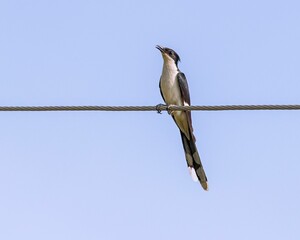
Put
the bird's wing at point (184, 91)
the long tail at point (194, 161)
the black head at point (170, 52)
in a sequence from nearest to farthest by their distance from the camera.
→ 1. the long tail at point (194, 161)
2. the bird's wing at point (184, 91)
3. the black head at point (170, 52)

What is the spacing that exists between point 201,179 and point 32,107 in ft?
13.4

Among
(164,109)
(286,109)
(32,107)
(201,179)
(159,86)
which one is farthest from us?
(159,86)

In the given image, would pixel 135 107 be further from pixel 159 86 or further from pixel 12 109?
pixel 159 86

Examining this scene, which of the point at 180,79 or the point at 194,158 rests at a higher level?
the point at 180,79

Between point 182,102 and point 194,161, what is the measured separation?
0.97 metres

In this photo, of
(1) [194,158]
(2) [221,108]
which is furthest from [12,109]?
(1) [194,158]

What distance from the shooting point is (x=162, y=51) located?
1278cm

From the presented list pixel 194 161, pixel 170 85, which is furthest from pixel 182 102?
pixel 194 161

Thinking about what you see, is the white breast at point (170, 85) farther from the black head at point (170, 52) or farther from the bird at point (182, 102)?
the black head at point (170, 52)

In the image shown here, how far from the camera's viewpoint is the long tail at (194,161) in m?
11.7

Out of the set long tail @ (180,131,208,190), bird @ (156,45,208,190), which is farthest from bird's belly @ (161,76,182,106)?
long tail @ (180,131,208,190)

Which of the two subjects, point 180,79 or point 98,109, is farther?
point 180,79

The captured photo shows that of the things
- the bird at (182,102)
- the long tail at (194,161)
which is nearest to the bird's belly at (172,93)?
the bird at (182,102)

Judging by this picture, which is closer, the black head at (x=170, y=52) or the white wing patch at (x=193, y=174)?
the white wing patch at (x=193, y=174)
